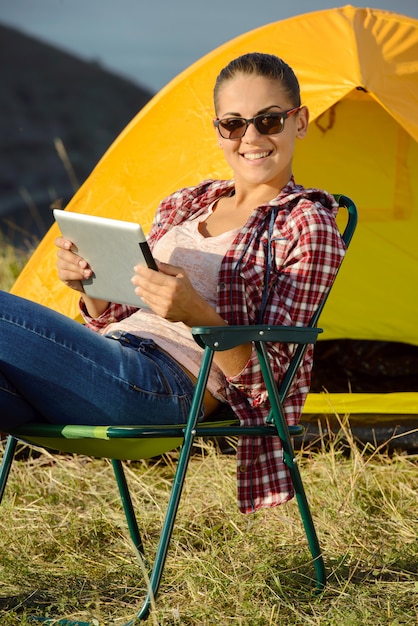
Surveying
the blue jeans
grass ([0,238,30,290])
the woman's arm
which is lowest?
grass ([0,238,30,290])

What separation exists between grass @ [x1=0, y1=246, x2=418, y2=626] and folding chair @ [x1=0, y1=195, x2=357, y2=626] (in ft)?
0.42

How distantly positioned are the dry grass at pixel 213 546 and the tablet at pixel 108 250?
0.71 metres

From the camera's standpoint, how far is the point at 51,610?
2520mm

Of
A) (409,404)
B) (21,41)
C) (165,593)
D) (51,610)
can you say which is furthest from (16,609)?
(21,41)

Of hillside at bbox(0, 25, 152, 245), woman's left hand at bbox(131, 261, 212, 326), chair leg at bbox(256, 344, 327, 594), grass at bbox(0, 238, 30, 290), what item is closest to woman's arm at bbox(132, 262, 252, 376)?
woman's left hand at bbox(131, 261, 212, 326)

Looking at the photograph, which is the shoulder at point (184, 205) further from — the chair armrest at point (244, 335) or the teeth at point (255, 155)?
the chair armrest at point (244, 335)

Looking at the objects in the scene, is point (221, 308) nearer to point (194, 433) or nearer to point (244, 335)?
point (244, 335)

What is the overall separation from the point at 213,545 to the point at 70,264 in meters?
0.87

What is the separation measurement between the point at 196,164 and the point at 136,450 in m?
1.38

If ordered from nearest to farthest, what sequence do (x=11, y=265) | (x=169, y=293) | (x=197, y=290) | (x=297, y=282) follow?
1. (x=169, y=293)
2. (x=297, y=282)
3. (x=197, y=290)
4. (x=11, y=265)

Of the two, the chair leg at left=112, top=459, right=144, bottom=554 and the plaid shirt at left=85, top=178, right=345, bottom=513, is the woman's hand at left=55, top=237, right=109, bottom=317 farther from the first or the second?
the chair leg at left=112, top=459, right=144, bottom=554

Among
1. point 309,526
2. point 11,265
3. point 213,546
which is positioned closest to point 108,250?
point 309,526

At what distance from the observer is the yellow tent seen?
133 inches

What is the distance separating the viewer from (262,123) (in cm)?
258
